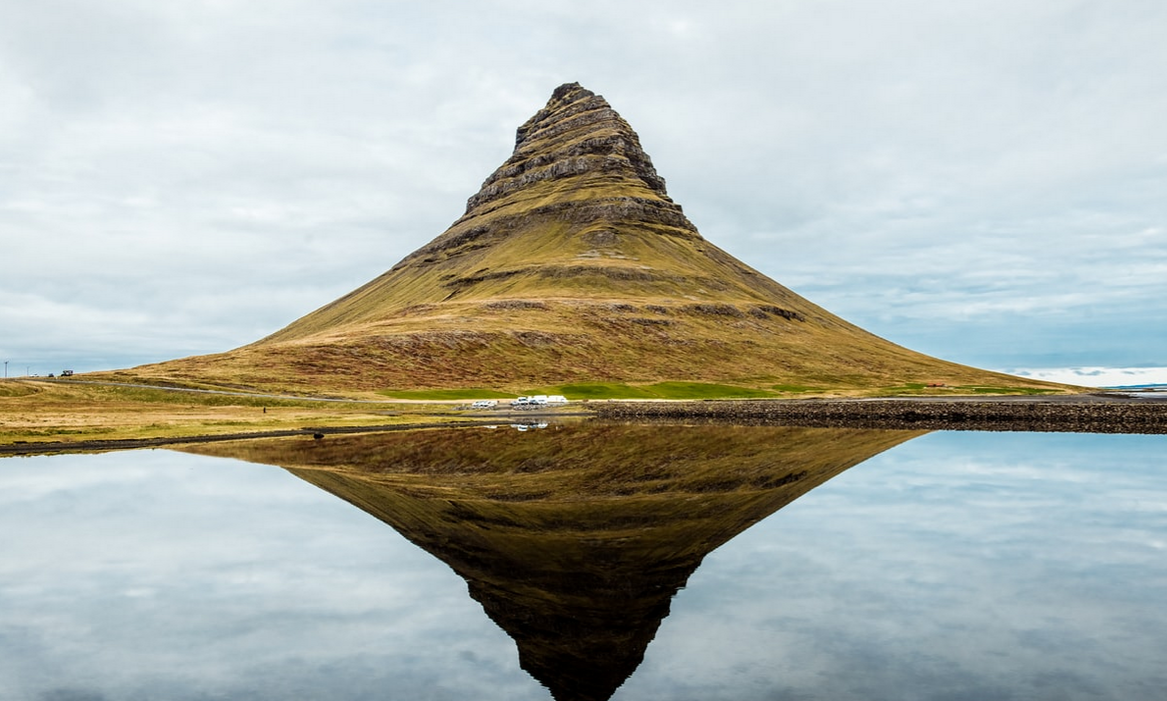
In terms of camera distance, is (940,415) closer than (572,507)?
No

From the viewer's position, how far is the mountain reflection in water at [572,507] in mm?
13602

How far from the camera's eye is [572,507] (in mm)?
26031

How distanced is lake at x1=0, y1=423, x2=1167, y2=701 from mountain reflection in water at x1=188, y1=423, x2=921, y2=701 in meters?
0.12

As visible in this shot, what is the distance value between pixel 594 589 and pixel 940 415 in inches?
3014

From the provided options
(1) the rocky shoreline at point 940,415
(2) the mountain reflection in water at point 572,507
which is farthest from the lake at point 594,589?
(1) the rocky shoreline at point 940,415

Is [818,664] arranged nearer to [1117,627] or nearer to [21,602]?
[1117,627]

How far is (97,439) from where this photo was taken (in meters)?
53.4

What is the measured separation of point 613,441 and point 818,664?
137 ft

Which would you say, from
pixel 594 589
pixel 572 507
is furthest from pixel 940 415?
pixel 594 589

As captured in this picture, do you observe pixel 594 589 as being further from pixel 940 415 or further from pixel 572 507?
pixel 940 415

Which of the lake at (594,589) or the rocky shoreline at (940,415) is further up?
the rocky shoreline at (940,415)

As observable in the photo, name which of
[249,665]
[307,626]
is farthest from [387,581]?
[249,665]

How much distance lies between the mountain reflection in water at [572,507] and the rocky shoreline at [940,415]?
69.9ft

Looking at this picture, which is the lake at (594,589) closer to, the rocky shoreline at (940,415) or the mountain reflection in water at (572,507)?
the mountain reflection in water at (572,507)
